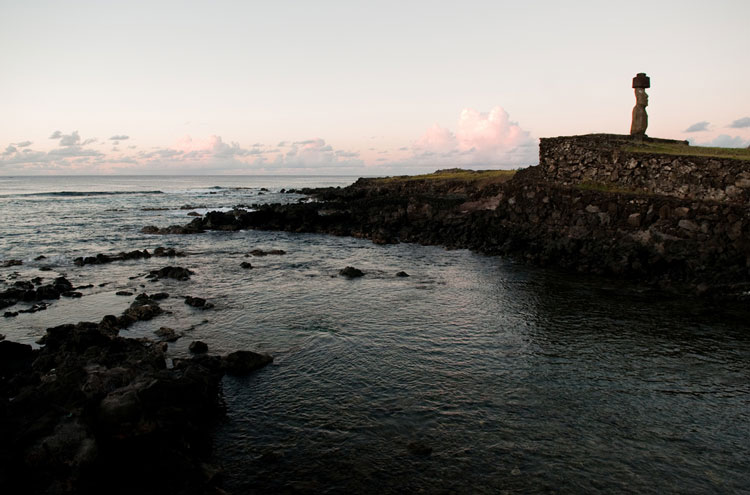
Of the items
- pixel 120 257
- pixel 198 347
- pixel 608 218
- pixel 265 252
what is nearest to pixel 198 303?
pixel 198 347

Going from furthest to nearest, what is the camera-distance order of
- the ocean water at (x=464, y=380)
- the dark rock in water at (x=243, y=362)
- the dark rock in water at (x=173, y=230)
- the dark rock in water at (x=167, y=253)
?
the dark rock in water at (x=173, y=230) < the dark rock in water at (x=167, y=253) < the dark rock in water at (x=243, y=362) < the ocean water at (x=464, y=380)

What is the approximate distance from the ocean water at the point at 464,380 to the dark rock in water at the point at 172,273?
1.24m

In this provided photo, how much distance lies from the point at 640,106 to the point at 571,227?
15.5m

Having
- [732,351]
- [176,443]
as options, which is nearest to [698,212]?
[732,351]

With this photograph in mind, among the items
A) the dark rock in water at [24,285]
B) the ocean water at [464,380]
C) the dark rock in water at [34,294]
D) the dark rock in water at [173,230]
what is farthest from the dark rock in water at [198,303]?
the dark rock in water at [173,230]

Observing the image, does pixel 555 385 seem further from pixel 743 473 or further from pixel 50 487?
pixel 50 487

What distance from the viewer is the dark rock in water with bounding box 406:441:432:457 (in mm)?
12922

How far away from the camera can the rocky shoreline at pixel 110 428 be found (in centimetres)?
1052

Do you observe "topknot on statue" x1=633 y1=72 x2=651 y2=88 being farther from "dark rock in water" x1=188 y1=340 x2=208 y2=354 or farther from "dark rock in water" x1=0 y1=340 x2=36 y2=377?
"dark rock in water" x1=0 y1=340 x2=36 y2=377

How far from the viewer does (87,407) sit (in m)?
11.8

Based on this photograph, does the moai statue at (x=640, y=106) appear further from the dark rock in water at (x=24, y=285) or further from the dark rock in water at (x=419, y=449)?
the dark rock in water at (x=24, y=285)

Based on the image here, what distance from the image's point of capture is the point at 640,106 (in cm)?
4559

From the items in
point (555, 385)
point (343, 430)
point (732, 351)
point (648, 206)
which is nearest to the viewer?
point (343, 430)

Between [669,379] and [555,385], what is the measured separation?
4.41 metres
